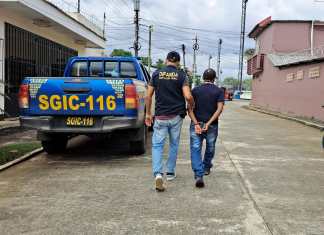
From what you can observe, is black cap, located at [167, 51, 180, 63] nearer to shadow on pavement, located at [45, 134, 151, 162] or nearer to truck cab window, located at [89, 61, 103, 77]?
shadow on pavement, located at [45, 134, 151, 162]

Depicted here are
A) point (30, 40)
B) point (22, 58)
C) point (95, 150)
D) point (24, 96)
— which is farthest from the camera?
point (30, 40)

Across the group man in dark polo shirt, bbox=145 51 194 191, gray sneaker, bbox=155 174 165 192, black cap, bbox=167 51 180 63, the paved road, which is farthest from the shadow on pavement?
black cap, bbox=167 51 180 63

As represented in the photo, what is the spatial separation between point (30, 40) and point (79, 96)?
11.7 metres

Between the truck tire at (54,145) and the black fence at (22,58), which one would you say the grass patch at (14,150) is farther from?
the black fence at (22,58)

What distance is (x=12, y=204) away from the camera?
17.1 ft

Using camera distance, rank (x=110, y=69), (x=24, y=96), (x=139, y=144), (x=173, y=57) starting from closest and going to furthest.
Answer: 1. (x=173, y=57)
2. (x=24, y=96)
3. (x=139, y=144)
4. (x=110, y=69)

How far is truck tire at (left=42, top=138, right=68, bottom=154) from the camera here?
8.74 m

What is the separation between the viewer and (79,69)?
993 centimetres

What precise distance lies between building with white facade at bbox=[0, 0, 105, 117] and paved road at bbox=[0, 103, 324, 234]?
22.5ft

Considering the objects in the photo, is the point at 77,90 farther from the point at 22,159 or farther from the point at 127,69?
the point at 127,69

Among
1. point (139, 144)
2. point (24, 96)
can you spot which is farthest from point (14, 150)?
point (139, 144)

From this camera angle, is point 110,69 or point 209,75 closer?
point 209,75

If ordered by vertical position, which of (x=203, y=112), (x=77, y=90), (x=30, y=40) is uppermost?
(x=30, y=40)

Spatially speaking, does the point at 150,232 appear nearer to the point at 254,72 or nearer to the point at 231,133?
the point at 231,133
